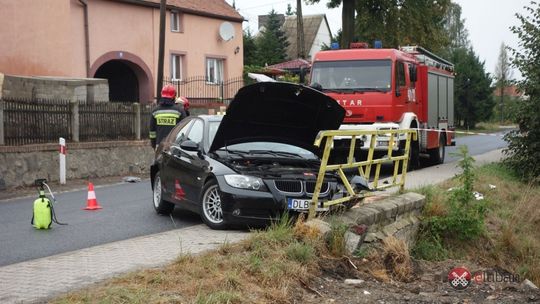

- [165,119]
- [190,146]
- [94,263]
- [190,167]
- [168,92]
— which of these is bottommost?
[94,263]

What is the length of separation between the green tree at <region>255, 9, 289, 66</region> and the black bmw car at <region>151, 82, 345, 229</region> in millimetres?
37790

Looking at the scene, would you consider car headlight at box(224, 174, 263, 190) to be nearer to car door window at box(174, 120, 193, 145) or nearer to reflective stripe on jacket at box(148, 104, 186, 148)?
car door window at box(174, 120, 193, 145)

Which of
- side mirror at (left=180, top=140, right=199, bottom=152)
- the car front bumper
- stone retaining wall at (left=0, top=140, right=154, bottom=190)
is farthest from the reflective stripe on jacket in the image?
stone retaining wall at (left=0, top=140, right=154, bottom=190)

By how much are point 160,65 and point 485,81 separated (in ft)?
131

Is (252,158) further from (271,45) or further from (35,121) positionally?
(271,45)

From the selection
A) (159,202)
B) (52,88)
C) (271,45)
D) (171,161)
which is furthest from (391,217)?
(271,45)

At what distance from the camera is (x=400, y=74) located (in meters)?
15.8

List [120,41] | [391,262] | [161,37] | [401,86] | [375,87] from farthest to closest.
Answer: [120,41] → [161,37] → [401,86] → [375,87] → [391,262]

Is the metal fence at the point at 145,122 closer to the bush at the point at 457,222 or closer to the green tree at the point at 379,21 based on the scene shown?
the bush at the point at 457,222

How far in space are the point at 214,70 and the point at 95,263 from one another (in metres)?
26.1

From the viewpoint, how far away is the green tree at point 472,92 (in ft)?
182

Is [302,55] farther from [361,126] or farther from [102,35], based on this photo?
[361,126]

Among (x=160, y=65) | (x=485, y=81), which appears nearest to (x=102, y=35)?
(x=160, y=65)

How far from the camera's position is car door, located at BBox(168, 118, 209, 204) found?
8906 mm
